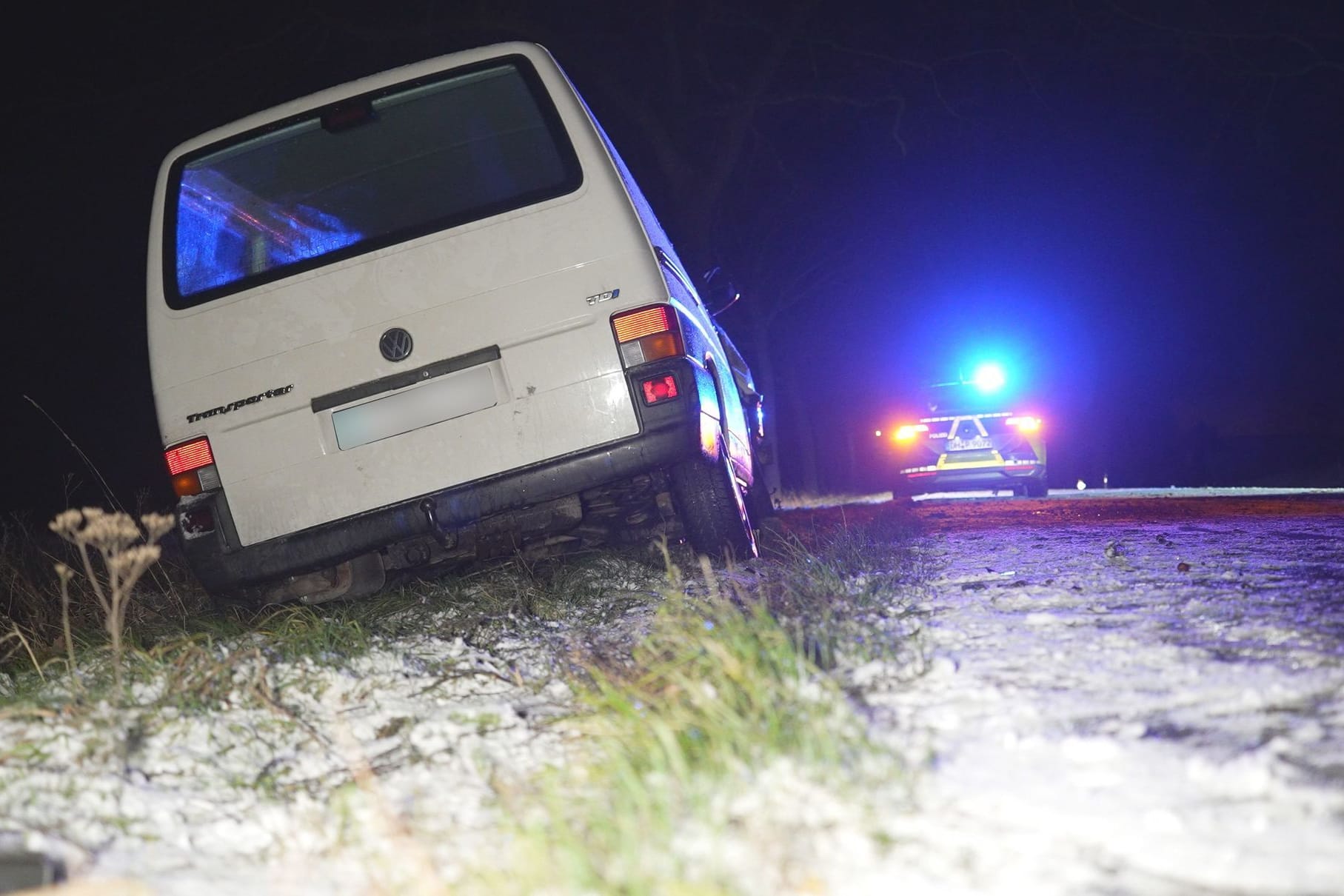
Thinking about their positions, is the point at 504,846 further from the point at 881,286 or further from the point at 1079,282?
the point at 1079,282

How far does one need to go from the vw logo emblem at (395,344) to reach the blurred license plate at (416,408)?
0.47 feet

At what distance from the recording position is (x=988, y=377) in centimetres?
1034

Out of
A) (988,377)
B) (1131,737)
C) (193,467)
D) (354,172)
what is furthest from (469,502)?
(988,377)

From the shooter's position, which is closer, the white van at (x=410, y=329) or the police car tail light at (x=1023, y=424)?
the white van at (x=410, y=329)

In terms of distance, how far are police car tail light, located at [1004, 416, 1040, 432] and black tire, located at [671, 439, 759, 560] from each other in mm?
6306

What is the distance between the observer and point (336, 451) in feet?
13.3

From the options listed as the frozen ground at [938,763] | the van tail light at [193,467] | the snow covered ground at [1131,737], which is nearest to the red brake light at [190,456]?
the van tail light at [193,467]

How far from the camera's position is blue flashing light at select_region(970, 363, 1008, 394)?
1029 centimetres

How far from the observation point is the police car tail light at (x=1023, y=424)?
1003cm

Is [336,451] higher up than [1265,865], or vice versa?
[336,451]

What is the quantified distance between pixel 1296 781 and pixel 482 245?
3.18 m

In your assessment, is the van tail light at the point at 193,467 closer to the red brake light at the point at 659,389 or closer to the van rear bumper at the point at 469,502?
the van rear bumper at the point at 469,502

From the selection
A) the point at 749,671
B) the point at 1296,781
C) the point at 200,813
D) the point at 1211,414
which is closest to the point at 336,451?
the point at 200,813

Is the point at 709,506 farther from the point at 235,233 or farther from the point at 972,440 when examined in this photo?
the point at 972,440
